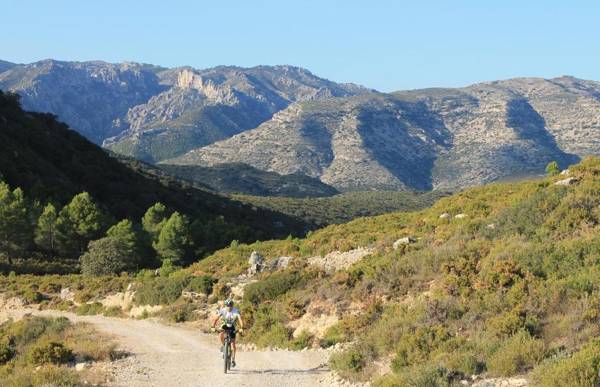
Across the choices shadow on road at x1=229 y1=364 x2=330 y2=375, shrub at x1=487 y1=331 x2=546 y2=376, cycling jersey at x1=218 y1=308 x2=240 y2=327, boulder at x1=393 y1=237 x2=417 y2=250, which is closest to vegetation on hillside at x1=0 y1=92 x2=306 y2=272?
boulder at x1=393 y1=237 x2=417 y2=250

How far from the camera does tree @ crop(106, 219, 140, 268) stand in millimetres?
49672

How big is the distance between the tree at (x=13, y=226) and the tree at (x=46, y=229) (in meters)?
0.85

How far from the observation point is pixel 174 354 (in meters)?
18.4

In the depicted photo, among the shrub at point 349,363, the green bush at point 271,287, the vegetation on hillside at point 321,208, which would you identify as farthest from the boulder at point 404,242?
the vegetation on hillside at point 321,208

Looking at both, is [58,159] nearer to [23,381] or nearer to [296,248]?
[296,248]

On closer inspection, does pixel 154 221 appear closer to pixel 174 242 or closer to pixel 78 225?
pixel 78 225

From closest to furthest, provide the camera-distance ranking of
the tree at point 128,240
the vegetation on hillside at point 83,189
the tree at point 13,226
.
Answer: the tree at point 128,240, the tree at point 13,226, the vegetation on hillside at point 83,189

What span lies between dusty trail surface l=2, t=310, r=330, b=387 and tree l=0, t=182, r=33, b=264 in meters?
37.3

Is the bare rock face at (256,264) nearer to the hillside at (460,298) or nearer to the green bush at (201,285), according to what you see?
the hillside at (460,298)

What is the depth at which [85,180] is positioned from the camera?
92.9 metres

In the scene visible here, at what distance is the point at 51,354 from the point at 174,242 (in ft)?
129

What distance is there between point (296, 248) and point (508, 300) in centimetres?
1912

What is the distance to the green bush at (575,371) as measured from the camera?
10172 millimetres

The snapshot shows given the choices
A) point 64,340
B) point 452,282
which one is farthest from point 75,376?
point 452,282
